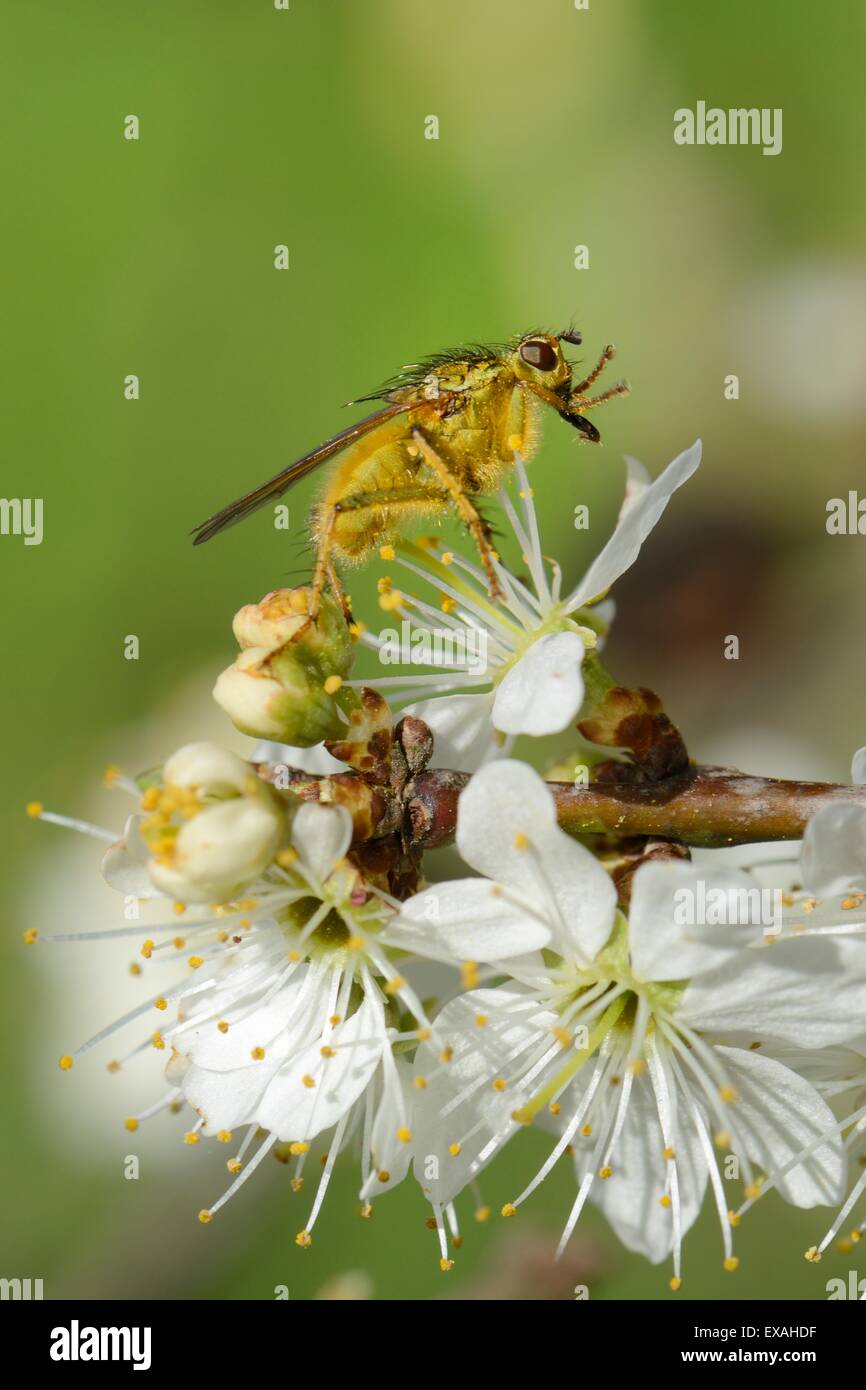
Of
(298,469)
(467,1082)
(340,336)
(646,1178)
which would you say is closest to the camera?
(467,1082)

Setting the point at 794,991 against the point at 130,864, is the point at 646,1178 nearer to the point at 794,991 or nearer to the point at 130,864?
Answer: the point at 794,991

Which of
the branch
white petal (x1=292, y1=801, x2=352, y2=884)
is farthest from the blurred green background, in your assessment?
white petal (x1=292, y1=801, x2=352, y2=884)

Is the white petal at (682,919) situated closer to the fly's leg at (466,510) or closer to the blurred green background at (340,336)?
the fly's leg at (466,510)

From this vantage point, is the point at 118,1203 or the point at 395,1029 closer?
the point at 395,1029

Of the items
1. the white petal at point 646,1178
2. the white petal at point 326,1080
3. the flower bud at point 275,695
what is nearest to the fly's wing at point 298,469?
the flower bud at point 275,695

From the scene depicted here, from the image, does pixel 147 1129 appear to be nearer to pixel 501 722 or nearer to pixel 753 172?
pixel 501 722

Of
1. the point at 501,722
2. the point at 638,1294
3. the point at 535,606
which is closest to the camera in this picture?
the point at 501,722

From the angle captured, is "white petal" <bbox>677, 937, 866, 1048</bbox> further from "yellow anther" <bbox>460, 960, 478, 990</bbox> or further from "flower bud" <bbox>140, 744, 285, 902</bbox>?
"flower bud" <bbox>140, 744, 285, 902</bbox>

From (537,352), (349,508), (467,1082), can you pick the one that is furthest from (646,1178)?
(537,352)
